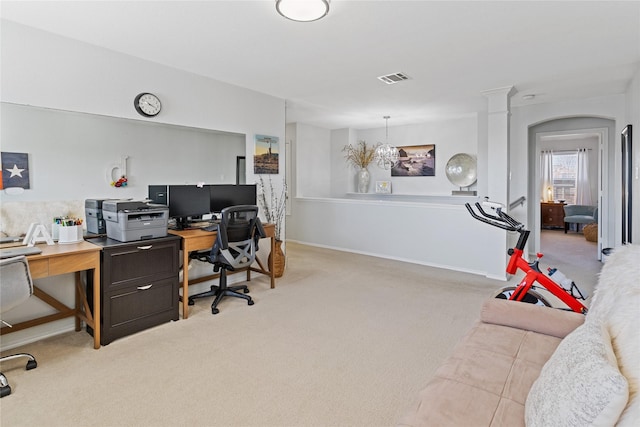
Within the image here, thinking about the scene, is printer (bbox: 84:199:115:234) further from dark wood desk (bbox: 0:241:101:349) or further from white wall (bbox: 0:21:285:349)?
dark wood desk (bbox: 0:241:101:349)

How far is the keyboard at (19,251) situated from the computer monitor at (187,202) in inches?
45.7

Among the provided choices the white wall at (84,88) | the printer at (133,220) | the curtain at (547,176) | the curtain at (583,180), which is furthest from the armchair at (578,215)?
the printer at (133,220)

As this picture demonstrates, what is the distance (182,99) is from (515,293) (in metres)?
3.62

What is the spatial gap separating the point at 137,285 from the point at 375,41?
283 cm

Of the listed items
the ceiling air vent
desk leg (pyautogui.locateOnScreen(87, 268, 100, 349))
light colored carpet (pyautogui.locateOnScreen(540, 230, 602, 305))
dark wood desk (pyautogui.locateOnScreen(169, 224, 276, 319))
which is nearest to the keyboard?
desk leg (pyautogui.locateOnScreen(87, 268, 100, 349))

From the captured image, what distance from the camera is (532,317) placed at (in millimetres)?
1890

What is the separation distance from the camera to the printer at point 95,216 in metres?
3.02

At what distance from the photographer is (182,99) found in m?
3.68

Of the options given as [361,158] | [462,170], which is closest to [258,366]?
[462,170]

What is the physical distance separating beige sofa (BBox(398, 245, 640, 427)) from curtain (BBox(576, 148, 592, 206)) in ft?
27.5

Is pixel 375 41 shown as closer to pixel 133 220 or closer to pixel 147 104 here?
pixel 147 104

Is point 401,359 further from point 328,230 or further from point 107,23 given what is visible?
point 328,230

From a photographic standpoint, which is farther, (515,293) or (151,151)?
(151,151)

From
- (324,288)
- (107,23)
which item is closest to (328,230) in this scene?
(324,288)
